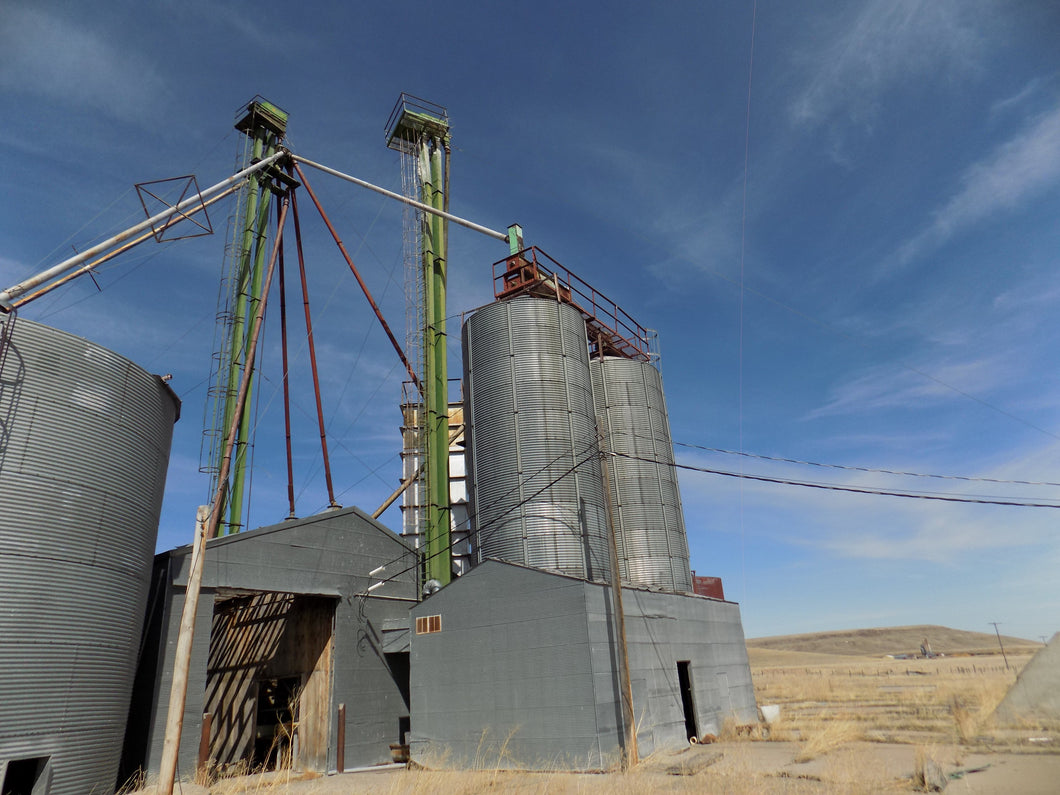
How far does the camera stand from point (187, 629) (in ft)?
34.7

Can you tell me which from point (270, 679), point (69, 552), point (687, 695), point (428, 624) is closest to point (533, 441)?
point (428, 624)

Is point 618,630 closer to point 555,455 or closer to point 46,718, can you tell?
point 555,455

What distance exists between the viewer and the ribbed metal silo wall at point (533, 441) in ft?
71.9

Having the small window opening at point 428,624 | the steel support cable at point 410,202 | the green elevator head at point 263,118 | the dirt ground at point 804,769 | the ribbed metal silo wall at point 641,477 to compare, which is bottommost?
the dirt ground at point 804,769

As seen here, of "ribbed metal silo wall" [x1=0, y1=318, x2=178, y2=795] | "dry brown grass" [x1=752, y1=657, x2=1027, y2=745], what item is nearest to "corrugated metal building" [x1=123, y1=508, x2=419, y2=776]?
"ribbed metal silo wall" [x1=0, y1=318, x2=178, y2=795]

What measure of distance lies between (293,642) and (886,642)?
15424cm

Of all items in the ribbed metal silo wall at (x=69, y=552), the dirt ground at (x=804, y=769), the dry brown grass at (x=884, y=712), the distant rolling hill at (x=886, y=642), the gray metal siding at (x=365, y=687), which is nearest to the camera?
the ribbed metal silo wall at (x=69, y=552)

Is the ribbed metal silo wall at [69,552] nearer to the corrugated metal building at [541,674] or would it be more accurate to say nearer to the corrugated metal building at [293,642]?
the corrugated metal building at [293,642]

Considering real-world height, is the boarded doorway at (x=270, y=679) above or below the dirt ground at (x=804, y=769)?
above

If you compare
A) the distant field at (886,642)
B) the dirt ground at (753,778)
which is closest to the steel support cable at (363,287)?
the dirt ground at (753,778)

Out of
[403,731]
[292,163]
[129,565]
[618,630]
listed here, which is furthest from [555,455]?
[292,163]

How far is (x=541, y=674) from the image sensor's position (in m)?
17.1

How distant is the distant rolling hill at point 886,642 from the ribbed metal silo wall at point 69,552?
454ft

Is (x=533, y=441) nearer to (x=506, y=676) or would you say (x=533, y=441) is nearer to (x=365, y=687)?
(x=506, y=676)
